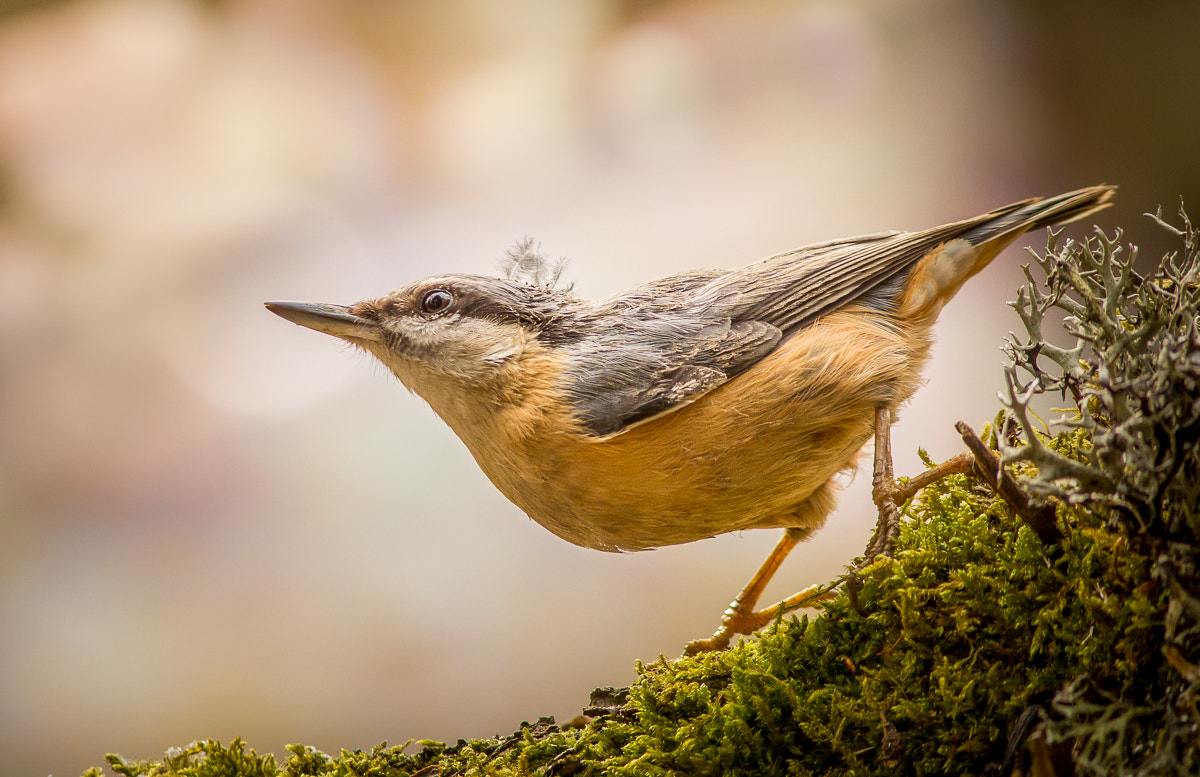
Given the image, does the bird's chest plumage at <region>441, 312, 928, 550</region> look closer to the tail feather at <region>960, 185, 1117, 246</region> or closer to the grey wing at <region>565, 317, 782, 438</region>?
the grey wing at <region>565, 317, 782, 438</region>

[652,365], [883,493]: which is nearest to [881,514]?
[883,493]

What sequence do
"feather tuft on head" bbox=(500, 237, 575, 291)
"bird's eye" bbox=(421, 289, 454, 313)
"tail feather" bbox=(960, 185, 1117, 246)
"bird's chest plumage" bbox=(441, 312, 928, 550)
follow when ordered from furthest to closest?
"feather tuft on head" bbox=(500, 237, 575, 291) < "bird's eye" bbox=(421, 289, 454, 313) < "tail feather" bbox=(960, 185, 1117, 246) < "bird's chest plumage" bbox=(441, 312, 928, 550)

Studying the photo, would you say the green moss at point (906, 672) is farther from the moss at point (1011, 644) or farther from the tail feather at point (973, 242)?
the tail feather at point (973, 242)

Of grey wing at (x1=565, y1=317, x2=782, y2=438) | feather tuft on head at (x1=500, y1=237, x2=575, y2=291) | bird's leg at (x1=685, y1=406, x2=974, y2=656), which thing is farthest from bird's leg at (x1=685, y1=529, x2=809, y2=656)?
feather tuft on head at (x1=500, y1=237, x2=575, y2=291)

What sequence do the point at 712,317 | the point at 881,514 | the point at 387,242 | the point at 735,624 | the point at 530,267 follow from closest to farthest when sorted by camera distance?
the point at 881,514
the point at 712,317
the point at 735,624
the point at 530,267
the point at 387,242

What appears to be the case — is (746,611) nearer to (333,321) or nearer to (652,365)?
(652,365)

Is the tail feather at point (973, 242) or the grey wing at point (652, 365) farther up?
the tail feather at point (973, 242)

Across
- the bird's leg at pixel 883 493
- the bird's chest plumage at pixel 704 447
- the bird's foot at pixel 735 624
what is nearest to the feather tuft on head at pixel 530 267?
the bird's chest plumage at pixel 704 447
